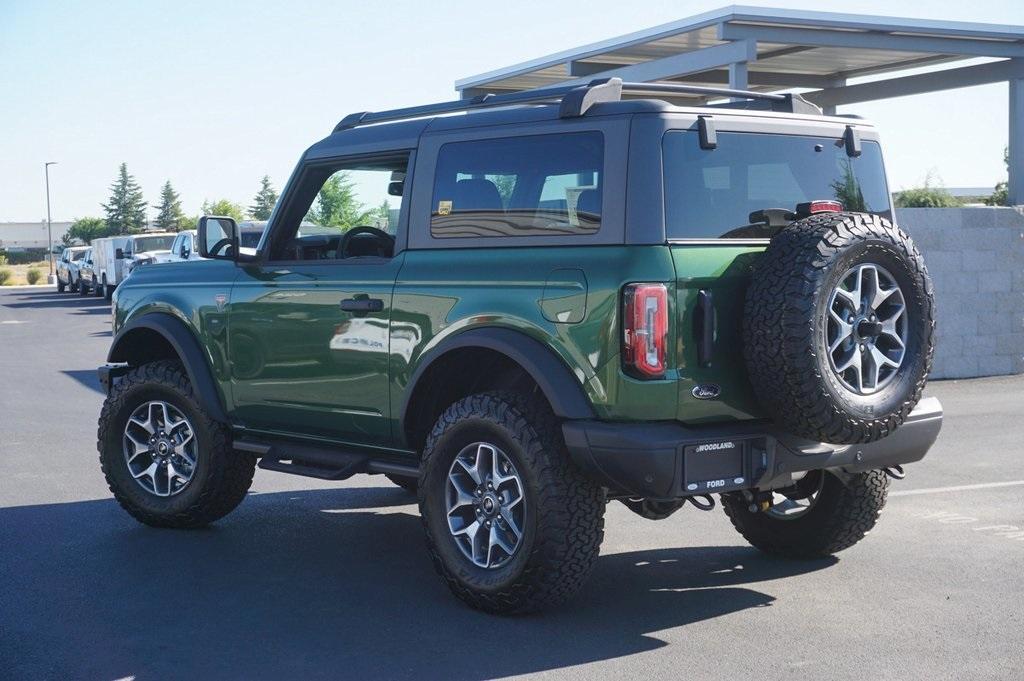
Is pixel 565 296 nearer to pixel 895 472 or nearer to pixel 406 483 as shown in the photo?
pixel 895 472

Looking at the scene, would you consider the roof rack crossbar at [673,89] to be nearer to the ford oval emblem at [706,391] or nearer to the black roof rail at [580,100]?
the black roof rail at [580,100]

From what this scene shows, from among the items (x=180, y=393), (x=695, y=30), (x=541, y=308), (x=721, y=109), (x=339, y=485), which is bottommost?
(x=339, y=485)

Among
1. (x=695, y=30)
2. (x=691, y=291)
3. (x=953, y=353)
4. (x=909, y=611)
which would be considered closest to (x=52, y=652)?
(x=691, y=291)

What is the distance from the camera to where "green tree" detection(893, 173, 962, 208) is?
36656 millimetres

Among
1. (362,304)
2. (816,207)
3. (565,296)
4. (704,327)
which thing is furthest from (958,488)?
(362,304)

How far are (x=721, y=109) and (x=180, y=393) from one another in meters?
3.46

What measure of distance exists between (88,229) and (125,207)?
5.21 meters

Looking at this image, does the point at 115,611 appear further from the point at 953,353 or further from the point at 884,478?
the point at 953,353

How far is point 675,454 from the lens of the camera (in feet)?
16.9

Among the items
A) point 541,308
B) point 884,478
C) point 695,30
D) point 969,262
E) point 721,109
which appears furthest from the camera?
point 695,30

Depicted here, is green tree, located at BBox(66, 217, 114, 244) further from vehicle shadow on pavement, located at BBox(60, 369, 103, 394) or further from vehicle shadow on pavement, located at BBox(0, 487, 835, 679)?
vehicle shadow on pavement, located at BBox(0, 487, 835, 679)

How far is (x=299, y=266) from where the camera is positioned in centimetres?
684

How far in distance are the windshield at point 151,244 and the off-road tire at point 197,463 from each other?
31.3 meters

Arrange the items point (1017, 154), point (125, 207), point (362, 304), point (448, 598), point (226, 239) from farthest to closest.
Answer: point (125, 207) < point (1017, 154) < point (226, 239) < point (362, 304) < point (448, 598)
